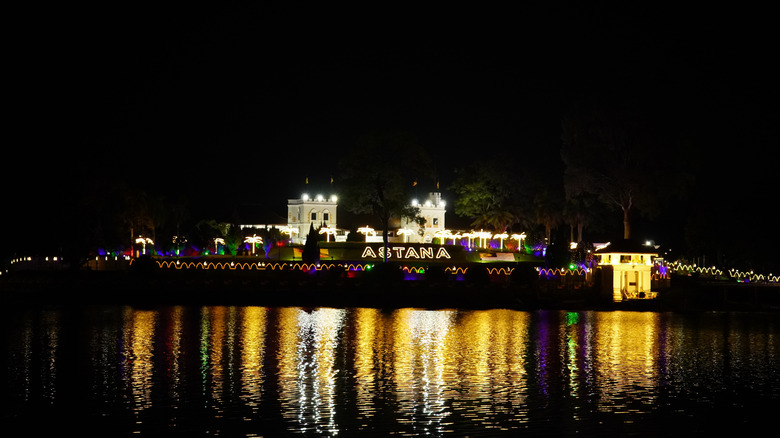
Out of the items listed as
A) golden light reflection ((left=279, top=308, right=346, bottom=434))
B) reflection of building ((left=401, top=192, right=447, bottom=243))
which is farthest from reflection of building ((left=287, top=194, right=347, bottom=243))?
golden light reflection ((left=279, top=308, right=346, bottom=434))

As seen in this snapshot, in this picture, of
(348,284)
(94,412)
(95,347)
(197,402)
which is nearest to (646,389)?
(197,402)

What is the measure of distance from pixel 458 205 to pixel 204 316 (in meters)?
45.1

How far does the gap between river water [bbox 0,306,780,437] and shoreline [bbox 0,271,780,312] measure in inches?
276

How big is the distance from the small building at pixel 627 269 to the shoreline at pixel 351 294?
149cm

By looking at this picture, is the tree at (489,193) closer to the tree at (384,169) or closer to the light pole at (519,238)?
the light pole at (519,238)

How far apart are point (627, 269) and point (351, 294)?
49.7ft

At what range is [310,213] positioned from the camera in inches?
3740

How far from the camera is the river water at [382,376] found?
19116mm

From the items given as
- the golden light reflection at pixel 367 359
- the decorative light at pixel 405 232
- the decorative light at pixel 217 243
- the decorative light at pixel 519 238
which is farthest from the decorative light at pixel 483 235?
the golden light reflection at pixel 367 359

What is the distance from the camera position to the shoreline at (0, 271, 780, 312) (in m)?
47.6

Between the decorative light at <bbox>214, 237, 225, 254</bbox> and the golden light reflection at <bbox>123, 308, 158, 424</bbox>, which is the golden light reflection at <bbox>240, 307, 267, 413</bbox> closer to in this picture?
the golden light reflection at <bbox>123, 308, 158, 424</bbox>

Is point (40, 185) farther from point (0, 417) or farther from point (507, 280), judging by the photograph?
point (0, 417)

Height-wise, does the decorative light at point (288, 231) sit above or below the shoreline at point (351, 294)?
above

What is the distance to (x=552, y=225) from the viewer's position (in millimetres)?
80188
